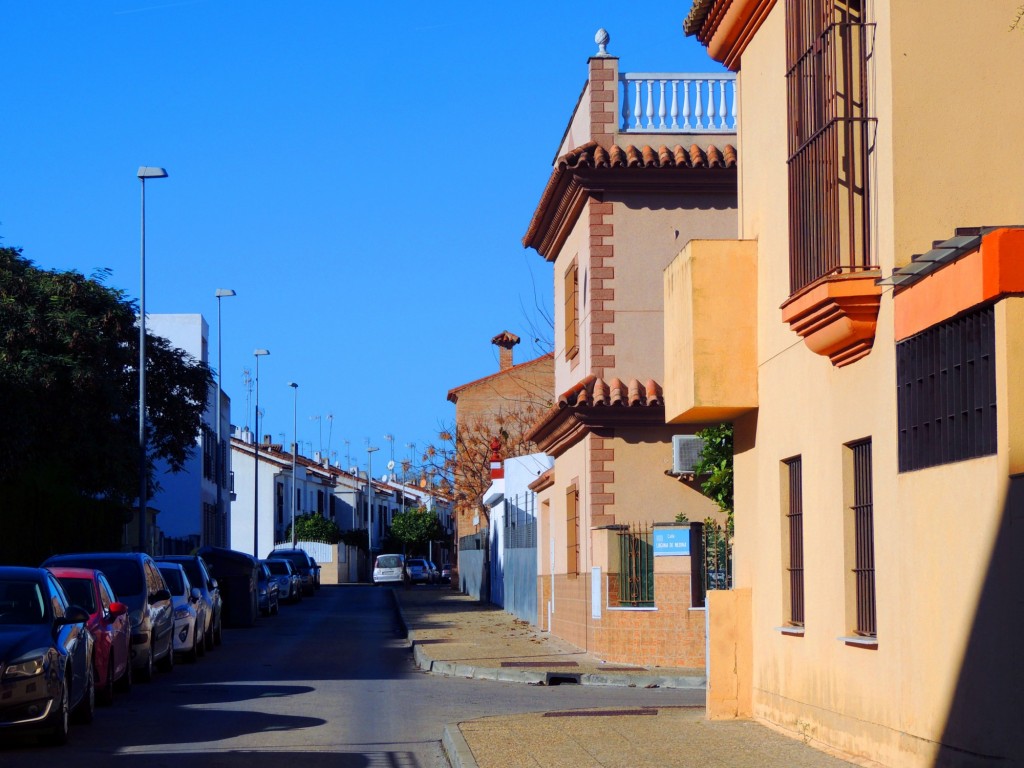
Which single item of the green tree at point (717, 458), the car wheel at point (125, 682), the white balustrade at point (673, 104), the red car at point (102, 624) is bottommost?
the car wheel at point (125, 682)

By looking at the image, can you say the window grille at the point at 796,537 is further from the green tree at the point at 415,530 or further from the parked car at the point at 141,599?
the green tree at the point at 415,530

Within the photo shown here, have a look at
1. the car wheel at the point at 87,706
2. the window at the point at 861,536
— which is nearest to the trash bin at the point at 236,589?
the car wheel at the point at 87,706

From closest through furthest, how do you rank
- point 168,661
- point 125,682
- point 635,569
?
point 125,682 < point 168,661 < point 635,569

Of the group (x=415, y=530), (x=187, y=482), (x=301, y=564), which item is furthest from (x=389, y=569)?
(x=415, y=530)

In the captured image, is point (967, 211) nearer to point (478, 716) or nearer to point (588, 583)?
point (478, 716)

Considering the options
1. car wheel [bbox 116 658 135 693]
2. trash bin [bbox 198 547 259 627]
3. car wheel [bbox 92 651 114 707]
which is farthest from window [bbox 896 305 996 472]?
trash bin [bbox 198 547 259 627]

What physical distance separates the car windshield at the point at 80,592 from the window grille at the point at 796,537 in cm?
787

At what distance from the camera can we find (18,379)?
1367 inches

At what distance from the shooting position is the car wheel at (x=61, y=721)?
504 inches

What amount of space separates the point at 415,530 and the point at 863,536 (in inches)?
3595

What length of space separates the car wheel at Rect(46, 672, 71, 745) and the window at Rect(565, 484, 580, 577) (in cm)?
1364

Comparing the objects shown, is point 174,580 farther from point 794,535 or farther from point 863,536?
point 863,536

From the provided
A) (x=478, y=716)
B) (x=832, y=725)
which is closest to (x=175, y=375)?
(x=478, y=716)

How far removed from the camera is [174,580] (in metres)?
24.5
